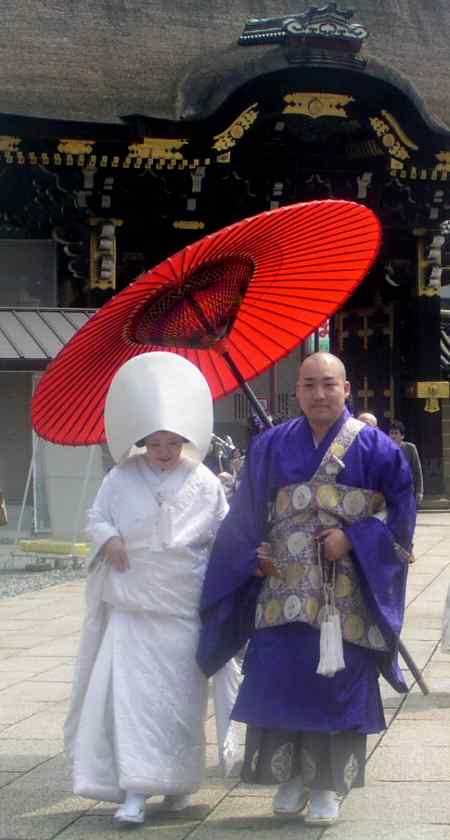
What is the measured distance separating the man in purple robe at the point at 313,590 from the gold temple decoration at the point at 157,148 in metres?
11.2

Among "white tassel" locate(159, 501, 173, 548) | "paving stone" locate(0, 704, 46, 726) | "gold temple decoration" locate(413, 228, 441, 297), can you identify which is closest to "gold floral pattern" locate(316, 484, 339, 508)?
"white tassel" locate(159, 501, 173, 548)

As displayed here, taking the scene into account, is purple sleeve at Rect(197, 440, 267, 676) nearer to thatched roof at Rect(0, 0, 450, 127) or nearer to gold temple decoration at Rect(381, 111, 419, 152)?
thatched roof at Rect(0, 0, 450, 127)

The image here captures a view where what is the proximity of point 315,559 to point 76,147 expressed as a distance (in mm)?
11377

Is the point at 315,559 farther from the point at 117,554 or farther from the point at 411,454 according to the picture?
the point at 411,454

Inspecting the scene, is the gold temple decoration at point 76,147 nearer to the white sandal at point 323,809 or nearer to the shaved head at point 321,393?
the shaved head at point 321,393

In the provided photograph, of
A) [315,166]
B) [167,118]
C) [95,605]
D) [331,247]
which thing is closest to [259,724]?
[95,605]

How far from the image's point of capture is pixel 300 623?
4402 mm

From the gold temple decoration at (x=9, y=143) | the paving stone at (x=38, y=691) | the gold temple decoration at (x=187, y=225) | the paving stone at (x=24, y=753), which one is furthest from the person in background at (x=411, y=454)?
the paving stone at (x=24, y=753)

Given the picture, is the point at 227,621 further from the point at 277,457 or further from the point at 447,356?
the point at 447,356

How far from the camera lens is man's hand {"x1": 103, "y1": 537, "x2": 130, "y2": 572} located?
178 inches

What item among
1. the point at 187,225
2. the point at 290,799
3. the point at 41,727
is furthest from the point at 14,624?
the point at 187,225

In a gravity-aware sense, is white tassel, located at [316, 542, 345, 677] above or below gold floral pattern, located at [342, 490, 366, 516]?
below

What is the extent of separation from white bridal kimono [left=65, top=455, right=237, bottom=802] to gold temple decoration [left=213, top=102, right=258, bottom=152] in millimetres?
11282

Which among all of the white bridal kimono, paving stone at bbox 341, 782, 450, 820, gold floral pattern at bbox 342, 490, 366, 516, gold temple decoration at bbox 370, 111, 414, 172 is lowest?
paving stone at bbox 341, 782, 450, 820
